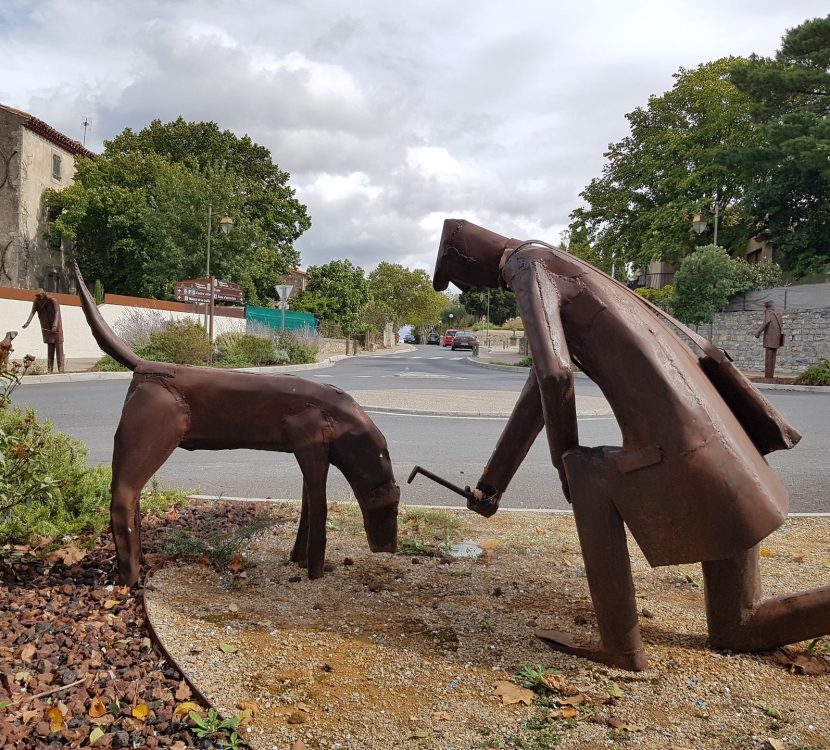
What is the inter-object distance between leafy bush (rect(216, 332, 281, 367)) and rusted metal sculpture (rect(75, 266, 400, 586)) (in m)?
18.5

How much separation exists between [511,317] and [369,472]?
230 feet

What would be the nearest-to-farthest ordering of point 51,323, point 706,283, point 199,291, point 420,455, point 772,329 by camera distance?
1. point 420,455
2. point 51,323
3. point 772,329
4. point 199,291
5. point 706,283

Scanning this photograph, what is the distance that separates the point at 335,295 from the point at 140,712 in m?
40.2

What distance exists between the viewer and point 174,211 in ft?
102

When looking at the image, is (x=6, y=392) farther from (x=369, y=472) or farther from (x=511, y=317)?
(x=511, y=317)

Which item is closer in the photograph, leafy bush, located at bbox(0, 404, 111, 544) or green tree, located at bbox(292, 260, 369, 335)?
leafy bush, located at bbox(0, 404, 111, 544)

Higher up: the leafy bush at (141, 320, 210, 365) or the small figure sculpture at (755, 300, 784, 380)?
the small figure sculpture at (755, 300, 784, 380)

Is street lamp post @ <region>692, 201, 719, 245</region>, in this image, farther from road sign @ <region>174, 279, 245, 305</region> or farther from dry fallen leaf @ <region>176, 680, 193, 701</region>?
dry fallen leaf @ <region>176, 680, 193, 701</region>

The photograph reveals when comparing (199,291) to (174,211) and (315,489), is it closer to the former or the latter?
(174,211)

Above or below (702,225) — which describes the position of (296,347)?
below

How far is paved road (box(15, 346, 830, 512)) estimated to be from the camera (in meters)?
6.18

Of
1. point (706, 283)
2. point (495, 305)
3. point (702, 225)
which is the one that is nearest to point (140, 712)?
point (706, 283)

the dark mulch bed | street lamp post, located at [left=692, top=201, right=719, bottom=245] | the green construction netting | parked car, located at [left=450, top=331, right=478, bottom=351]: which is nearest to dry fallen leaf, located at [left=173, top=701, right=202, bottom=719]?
the dark mulch bed

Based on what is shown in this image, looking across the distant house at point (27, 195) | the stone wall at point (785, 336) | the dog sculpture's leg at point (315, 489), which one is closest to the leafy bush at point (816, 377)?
the stone wall at point (785, 336)
